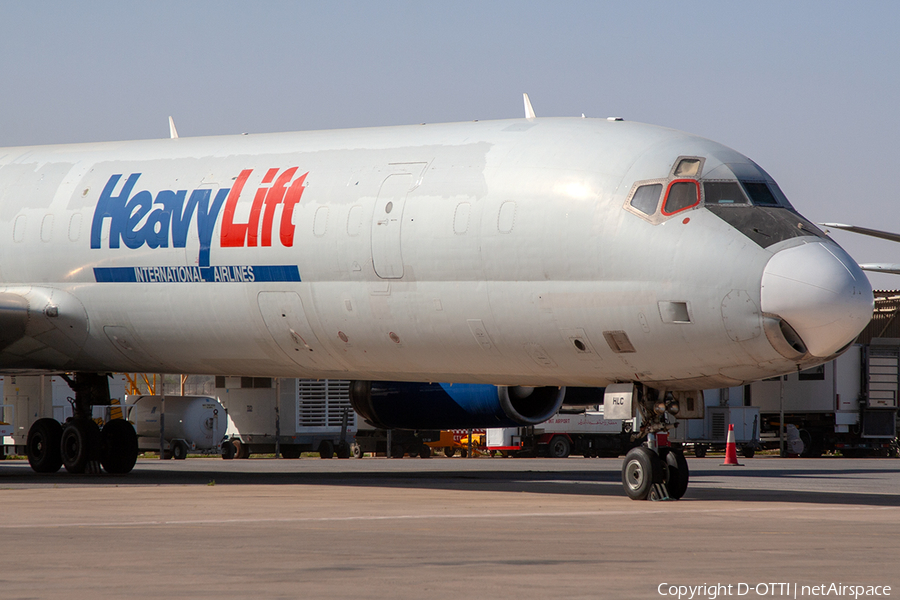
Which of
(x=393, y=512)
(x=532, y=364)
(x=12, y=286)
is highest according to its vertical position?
(x=12, y=286)

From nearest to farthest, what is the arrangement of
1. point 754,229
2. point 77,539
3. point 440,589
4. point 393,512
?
point 440,589 → point 77,539 → point 393,512 → point 754,229

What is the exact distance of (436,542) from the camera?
998 centimetres

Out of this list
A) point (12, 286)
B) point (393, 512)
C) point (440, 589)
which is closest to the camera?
point (440, 589)

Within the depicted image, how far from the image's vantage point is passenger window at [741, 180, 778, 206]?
48.9ft

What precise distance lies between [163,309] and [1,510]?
18.7ft

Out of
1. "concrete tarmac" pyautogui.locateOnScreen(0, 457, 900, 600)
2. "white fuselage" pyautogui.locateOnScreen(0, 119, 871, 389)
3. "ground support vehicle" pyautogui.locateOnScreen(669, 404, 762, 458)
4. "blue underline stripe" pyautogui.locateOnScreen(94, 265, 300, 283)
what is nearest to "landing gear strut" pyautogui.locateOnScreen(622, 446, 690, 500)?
"concrete tarmac" pyautogui.locateOnScreen(0, 457, 900, 600)

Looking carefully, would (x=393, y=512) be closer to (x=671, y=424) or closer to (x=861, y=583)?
(x=671, y=424)

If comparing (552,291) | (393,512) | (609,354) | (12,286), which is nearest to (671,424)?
(609,354)

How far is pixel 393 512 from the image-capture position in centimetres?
1349

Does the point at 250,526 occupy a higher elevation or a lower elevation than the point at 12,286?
lower

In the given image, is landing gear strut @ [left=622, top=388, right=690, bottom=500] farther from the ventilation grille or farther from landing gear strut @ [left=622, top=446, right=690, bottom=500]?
the ventilation grille

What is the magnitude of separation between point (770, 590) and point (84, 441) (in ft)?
56.4

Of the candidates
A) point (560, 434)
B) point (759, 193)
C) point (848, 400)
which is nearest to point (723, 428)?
point (848, 400)

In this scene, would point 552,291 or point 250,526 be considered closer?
point 250,526
